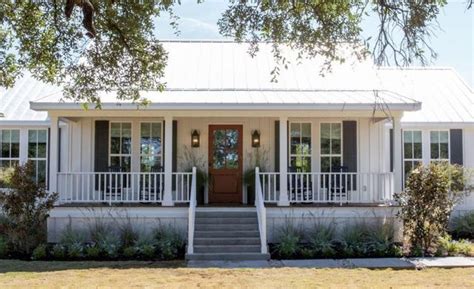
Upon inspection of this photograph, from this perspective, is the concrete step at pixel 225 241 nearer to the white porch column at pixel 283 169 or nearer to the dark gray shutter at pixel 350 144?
the white porch column at pixel 283 169

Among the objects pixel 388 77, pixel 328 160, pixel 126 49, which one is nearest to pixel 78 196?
pixel 126 49

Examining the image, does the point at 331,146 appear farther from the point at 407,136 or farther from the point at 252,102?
the point at 252,102

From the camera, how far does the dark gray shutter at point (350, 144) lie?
15.6 m

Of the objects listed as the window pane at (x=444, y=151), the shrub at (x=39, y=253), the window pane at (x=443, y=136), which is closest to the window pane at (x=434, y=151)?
the window pane at (x=444, y=151)

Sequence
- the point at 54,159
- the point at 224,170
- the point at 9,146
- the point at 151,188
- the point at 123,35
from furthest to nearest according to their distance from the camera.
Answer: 1. the point at 9,146
2. the point at 224,170
3. the point at 151,188
4. the point at 54,159
5. the point at 123,35

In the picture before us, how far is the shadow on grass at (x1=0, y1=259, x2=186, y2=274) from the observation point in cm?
1080

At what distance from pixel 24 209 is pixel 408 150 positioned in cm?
1114

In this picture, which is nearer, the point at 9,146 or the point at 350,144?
the point at 350,144

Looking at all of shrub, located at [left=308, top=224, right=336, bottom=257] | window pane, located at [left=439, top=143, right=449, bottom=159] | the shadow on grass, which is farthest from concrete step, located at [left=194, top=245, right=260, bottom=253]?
window pane, located at [left=439, top=143, right=449, bottom=159]

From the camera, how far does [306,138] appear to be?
15883 millimetres

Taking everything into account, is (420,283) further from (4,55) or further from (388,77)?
(388,77)

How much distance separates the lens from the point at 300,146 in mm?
15859

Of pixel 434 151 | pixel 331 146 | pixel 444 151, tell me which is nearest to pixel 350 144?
pixel 331 146

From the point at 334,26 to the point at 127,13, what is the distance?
3.50 m
